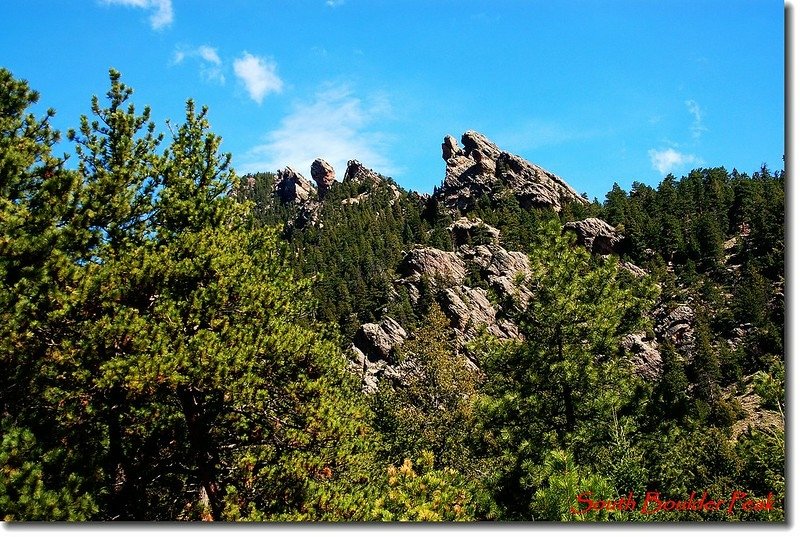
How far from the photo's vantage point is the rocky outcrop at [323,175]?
186 m

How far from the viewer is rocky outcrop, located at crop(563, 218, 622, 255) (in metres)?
86.1

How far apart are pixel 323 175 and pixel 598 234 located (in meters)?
121

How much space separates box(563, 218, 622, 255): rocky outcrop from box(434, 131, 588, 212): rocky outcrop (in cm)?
2022

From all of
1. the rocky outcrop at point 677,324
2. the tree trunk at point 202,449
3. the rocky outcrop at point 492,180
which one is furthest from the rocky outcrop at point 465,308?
the tree trunk at point 202,449

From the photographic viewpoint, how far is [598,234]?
289 feet

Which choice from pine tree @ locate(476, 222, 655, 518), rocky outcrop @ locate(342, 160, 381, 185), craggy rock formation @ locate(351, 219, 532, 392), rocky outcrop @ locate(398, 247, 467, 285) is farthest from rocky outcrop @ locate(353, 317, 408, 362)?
rocky outcrop @ locate(342, 160, 381, 185)

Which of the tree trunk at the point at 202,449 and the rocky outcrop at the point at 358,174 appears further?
the rocky outcrop at the point at 358,174

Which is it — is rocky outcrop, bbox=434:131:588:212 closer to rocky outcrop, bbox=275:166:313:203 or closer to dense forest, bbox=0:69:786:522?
rocky outcrop, bbox=275:166:313:203

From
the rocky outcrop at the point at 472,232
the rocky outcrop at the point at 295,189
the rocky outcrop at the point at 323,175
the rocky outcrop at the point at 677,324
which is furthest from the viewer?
the rocky outcrop at the point at 295,189

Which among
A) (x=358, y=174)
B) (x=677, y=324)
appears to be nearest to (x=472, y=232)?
(x=677, y=324)

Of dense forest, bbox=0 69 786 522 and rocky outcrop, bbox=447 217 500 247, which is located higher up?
rocky outcrop, bbox=447 217 500 247

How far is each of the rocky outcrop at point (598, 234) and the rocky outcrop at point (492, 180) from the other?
66.3 feet

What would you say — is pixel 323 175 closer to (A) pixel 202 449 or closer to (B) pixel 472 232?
(B) pixel 472 232

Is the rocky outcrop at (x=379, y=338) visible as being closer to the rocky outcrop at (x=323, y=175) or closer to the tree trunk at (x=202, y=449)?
the tree trunk at (x=202, y=449)
